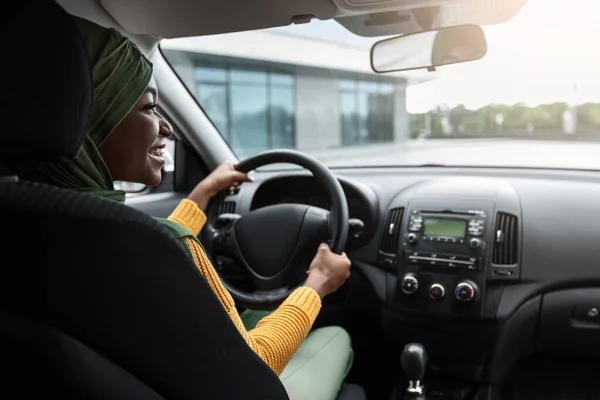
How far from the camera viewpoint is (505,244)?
8.00 ft

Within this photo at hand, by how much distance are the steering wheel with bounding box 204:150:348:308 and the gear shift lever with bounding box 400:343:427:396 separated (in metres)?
0.52

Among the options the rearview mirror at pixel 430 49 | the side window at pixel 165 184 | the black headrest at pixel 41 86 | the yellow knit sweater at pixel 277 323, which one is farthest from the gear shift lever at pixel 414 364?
the black headrest at pixel 41 86

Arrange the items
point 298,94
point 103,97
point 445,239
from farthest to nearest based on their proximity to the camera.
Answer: point 298,94 < point 445,239 < point 103,97

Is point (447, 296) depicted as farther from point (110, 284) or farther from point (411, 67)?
point (110, 284)

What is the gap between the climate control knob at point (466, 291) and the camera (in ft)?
7.88

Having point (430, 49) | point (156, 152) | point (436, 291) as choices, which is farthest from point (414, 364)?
point (156, 152)

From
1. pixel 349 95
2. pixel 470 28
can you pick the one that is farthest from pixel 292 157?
pixel 349 95

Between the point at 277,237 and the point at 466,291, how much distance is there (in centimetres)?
76

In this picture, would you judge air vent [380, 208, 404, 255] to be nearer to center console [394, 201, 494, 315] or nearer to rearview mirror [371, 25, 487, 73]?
center console [394, 201, 494, 315]

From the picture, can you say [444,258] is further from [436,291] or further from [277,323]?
[277,323]

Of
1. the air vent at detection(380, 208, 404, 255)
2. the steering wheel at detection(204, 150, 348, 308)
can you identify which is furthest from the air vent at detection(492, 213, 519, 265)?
the steering wheel at detection(204, 150, 348, 308)

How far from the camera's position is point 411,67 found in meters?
2.50

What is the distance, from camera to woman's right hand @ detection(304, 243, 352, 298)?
188cm

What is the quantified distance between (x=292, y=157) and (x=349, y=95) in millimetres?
14731
